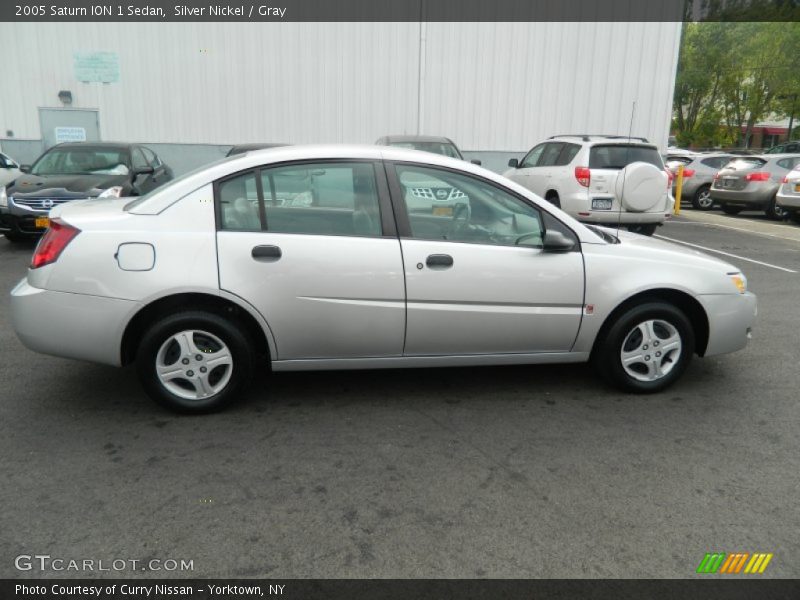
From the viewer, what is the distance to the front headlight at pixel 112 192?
8.82 m

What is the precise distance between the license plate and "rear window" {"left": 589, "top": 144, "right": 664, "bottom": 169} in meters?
0.53

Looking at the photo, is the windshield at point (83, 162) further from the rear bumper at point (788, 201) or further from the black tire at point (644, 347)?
the rear bumper at point (788, 201)

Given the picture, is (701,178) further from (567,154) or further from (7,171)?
(7,171)

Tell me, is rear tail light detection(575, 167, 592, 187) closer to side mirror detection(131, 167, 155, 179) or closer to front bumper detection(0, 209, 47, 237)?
side mirror detection(131, 167, 155, 179)

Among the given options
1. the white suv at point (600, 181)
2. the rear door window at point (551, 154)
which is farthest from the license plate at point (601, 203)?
the rear door window at point (551, 154)

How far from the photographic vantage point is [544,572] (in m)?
2.49

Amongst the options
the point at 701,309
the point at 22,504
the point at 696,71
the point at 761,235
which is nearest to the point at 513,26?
the point at 761,235

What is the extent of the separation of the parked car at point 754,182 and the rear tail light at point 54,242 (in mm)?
15013

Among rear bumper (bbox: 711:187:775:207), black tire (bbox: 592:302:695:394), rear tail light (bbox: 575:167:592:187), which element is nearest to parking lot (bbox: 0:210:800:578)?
black tire (bbox: 592:302:695:394)

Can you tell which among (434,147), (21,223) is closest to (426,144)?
(434,147)

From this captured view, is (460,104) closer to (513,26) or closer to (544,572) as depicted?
(513,26)

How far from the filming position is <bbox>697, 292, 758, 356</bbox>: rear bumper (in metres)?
4.19

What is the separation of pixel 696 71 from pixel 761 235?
35.7 metres

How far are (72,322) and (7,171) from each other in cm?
1076
